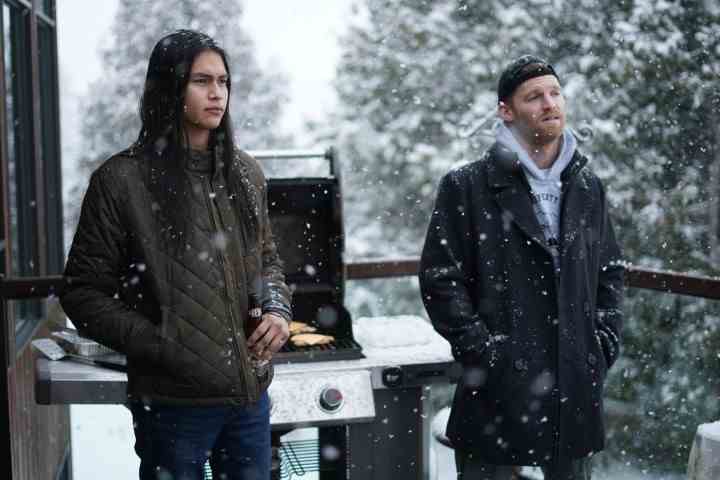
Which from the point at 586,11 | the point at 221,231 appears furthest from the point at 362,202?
the point at 221,231

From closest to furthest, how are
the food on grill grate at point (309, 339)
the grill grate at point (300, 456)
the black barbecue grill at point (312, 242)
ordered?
1. the food on grill grate at point (309, 339)
2. the black barbecue grill at point (312, 242)
3. the grill grate at point (300, 456)

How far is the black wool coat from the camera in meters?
2.23

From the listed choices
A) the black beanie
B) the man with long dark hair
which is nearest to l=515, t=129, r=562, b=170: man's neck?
the black beanie

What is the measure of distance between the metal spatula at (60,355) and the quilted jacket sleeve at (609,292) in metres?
1.49

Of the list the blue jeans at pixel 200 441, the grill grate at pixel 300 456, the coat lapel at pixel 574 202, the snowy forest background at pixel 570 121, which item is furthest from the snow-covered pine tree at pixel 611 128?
the blue jeans at pixel 200 441

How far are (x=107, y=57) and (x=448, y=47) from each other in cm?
341

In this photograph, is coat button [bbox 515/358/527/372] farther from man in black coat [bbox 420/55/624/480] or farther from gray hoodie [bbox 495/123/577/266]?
gray hoodie [bbox 495/123/577/266]

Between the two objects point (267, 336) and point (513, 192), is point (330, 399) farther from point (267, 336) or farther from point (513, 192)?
point (513, 192)

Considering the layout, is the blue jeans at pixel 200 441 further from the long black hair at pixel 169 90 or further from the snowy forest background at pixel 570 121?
the snowy forest background at pixel 570 121

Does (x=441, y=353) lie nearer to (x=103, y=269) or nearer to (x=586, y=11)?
(x=103, y=269)

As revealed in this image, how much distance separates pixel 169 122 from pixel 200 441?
768mm

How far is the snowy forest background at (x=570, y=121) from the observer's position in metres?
6.38

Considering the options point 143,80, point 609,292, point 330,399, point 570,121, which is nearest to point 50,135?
point 330,399

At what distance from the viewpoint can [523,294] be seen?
7.41ft
